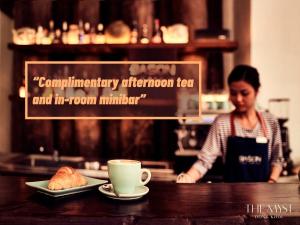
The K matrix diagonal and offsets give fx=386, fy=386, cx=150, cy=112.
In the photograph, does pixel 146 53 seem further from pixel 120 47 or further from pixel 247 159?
pixel 247 159

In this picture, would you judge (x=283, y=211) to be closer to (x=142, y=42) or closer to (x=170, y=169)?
(x=170, y=169)

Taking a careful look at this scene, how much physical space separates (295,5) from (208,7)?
0.83 m

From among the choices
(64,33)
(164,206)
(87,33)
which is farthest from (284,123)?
(164,206)

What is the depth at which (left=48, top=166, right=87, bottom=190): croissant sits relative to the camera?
986 mm

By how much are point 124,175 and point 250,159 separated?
0.97 meters

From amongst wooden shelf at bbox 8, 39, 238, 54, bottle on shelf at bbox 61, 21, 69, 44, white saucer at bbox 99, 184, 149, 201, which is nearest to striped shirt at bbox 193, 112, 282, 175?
white saucer at bbox 99, 184, 149, 201

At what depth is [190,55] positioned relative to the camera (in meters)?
3.53

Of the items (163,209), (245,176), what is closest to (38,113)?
(163,209)

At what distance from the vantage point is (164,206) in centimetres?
93

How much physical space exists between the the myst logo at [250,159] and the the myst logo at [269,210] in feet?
2.64

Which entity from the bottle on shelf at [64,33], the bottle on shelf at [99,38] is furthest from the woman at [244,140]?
the bottle on shelf at [64,33]

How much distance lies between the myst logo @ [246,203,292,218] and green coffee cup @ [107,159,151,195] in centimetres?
28

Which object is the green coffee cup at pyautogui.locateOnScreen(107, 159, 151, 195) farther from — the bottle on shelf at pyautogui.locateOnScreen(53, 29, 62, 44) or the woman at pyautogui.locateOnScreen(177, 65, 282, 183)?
the bottle on shelf at pyautogui.locateOnScreen(53, 29, 62, 44)

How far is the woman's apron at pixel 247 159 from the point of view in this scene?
174cm
